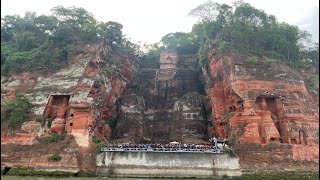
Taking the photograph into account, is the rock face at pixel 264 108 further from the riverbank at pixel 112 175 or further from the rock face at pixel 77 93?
the rock face at pixel 77 93

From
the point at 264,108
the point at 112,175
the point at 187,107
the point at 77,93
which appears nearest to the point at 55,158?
the point at 112,175

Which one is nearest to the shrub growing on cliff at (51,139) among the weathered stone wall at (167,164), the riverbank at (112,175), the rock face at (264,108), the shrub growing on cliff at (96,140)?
the shrub growing on cliff at (96,140)

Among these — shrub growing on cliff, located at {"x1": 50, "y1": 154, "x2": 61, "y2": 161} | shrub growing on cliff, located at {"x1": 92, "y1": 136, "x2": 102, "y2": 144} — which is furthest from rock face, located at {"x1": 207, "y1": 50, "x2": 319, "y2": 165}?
shrub growing on cliff, located at {"x1": 50, "y1": 154, "x2": 61, "y2": 161}

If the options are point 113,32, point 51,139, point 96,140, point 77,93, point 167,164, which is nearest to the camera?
point 167,164

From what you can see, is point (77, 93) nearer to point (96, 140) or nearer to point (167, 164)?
point (96, 140)

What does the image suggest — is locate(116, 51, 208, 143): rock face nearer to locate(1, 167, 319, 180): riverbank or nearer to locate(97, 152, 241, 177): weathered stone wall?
locate(97, 152, 241, 177): weathered stone wall

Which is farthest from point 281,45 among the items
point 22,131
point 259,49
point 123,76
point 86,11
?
point 22,131
